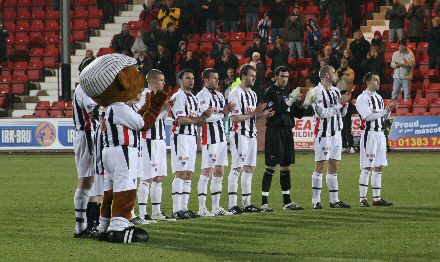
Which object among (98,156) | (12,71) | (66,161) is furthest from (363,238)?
(12,71)

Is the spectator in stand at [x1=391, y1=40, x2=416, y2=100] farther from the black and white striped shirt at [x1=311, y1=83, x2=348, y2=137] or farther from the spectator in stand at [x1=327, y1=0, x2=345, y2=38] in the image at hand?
the black and white striped shirt at [x1=311, y1=83, x2=348, y2=137]

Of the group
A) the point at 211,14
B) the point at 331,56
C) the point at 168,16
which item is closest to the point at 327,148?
the point at 331,56

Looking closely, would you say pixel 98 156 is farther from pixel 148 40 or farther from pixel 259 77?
pixel 148 40

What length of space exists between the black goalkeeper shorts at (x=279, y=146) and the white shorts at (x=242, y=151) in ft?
Result: 0.97

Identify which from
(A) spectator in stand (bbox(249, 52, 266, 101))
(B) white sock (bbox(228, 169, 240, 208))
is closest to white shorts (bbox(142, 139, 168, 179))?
(B) white sock (bbox(228, 169, 240, 208))

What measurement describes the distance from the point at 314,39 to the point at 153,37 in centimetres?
539

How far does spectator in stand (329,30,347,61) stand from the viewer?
108 feet

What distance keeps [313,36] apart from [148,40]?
5529 mm

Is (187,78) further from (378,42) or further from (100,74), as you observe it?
(378,42)

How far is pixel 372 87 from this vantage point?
19078 millimetres

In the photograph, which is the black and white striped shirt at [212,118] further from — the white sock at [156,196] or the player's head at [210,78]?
the white sock at [156,196]

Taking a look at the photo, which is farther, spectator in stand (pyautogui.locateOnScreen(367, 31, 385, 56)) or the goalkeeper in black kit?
spectator in stand (pyautogui.locateOnScreen(367, 31, 385, 56))

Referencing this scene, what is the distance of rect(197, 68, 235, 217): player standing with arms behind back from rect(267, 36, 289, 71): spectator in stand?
51.8 feet

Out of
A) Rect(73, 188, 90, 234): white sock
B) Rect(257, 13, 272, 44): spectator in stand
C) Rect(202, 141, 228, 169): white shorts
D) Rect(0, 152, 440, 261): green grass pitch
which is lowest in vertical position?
Rect(0, 152, 440, 261): green grass pitch
